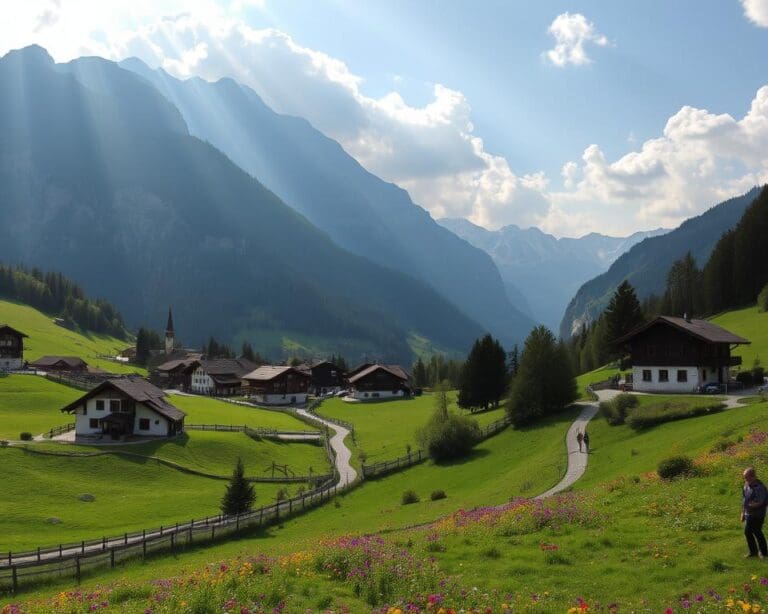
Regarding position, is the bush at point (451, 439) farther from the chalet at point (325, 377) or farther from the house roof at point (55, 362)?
the house roof at point (55, 362)

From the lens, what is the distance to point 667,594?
14383mm

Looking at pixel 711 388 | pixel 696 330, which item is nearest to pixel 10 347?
pixel 696 330

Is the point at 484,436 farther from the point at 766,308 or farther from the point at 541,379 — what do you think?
the point at 766,308

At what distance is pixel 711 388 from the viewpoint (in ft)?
202

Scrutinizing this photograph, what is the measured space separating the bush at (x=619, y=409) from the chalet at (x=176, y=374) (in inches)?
4503

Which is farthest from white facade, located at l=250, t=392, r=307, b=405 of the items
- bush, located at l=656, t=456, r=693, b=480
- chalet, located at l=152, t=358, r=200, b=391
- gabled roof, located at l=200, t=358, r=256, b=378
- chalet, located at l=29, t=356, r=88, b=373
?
bush, located at l=656, t=456, r=693, b=480

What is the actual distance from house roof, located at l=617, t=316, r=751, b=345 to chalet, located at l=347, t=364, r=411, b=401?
71.3 meters

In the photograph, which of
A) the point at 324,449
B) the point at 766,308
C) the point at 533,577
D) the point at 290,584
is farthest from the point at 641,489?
the point at 766,308

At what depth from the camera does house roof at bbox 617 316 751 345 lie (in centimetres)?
6276

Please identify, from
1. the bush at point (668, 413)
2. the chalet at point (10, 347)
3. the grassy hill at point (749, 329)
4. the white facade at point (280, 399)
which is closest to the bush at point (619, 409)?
the bush at point (668, 413)

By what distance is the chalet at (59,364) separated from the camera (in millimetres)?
134137

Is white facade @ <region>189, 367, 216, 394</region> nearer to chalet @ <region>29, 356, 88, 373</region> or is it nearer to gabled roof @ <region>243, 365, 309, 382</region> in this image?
gabled roof @ <region>243, 365, 309, 382</region>

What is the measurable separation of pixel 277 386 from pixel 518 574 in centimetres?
11454

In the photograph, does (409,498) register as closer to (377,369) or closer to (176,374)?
(377,369)
